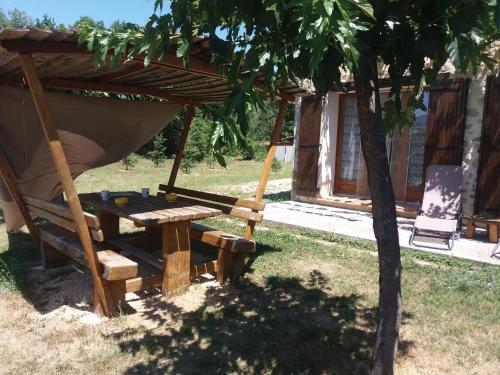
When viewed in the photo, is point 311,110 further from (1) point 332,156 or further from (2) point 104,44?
(2) point 104,44

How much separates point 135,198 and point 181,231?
138 centimetres

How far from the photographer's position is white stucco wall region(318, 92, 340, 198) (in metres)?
8.51

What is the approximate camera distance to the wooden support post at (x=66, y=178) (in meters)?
3.04

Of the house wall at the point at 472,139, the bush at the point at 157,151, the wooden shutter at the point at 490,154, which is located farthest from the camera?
the bush at the point at 157,151

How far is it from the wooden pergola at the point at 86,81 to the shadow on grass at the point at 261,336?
62cm

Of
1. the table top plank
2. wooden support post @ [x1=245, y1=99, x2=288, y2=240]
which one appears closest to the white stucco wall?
wooden support post @ [x1=245, y1=99, x2=288, y2=240]

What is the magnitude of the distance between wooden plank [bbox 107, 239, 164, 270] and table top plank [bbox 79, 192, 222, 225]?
490 millimetres

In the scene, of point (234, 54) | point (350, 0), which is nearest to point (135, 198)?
point (234, 54)

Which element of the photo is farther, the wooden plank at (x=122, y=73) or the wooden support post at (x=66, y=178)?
the wooden plank at (x=122, y=73)

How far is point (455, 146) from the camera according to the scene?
263 inches

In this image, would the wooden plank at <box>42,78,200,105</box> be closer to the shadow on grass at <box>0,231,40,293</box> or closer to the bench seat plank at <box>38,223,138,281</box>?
the bench seat plank at <box>38,223,138,281</box>

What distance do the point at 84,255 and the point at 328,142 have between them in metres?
6.18

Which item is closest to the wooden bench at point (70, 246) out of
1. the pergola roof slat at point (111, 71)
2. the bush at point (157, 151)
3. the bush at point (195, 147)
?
the pergola roof slat at point (111, 71)

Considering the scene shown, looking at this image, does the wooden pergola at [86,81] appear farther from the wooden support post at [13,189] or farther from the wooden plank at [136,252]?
the wooden plank at [136,252]
